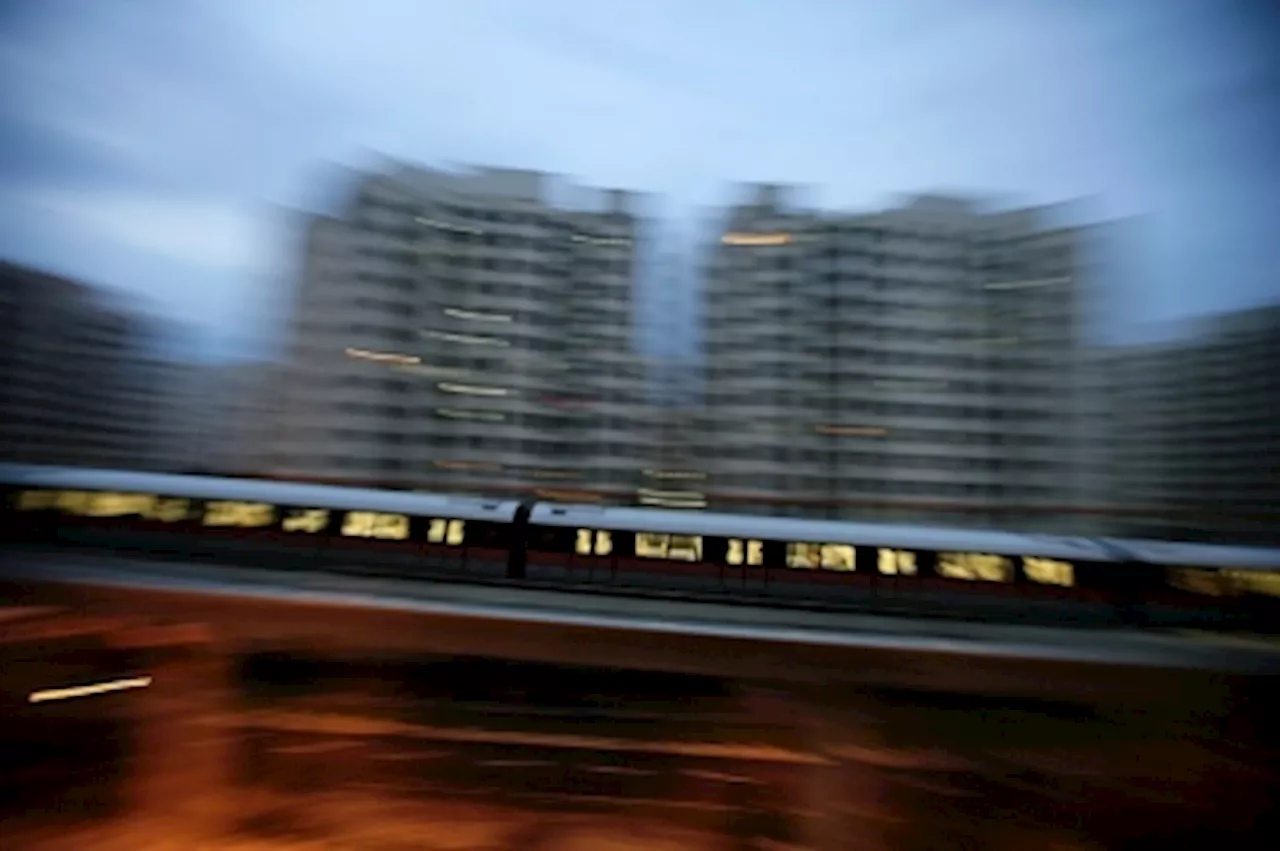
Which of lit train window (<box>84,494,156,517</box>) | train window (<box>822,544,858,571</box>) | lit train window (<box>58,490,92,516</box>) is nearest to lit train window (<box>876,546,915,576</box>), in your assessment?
train window (<box>822,544,858,571</box>)

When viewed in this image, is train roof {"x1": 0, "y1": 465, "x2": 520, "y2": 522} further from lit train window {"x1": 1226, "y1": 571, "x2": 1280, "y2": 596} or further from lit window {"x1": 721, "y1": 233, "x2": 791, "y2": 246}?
lit train window {"x1": 1226, "y1": 571, "x2": 1280, "y2": 596}

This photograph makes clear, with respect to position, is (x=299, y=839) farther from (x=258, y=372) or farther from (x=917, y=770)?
(x=258, y=372)

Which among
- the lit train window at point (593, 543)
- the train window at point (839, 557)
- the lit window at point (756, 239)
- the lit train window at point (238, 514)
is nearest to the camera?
the train window at point (839, 557)

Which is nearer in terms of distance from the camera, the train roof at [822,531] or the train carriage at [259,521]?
the train roof at [822,531]

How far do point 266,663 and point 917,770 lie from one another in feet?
11.3

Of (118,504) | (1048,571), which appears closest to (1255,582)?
(1048,571)

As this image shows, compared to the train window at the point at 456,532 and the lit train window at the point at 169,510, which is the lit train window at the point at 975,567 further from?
the lit train window at the point at 169,510

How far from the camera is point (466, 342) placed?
5.45 m

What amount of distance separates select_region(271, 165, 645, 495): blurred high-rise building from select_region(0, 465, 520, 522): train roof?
0.45 feet

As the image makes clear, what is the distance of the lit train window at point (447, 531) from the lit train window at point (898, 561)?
269cm

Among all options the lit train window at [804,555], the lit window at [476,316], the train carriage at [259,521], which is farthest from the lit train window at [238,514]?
the lit train window at [804,555]

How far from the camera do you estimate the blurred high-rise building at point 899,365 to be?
4.80 metres

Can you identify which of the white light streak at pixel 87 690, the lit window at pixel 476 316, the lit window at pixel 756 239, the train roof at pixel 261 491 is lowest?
the white light streak at pixel 87 690

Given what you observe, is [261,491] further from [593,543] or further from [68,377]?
[68,377]
